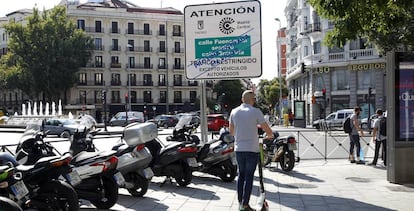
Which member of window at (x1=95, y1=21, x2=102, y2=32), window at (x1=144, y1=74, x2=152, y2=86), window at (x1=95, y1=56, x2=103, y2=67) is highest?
window at (x1=95, y1=21, x2=102, y2=32)

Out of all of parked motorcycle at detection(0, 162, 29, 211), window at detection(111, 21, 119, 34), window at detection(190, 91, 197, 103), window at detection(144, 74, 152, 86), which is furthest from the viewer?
window at detection(190, 91, 197, 103)

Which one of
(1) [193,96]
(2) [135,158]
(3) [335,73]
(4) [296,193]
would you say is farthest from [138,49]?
(2) [135,158]

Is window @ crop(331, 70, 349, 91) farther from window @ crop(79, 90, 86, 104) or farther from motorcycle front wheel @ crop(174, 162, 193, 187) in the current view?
motorcycle front wheel @ crop(174, 162, 193, 187)

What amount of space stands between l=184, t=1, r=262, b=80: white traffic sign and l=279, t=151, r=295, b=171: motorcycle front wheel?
7.19ft

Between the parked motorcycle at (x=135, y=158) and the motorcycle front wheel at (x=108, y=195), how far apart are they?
0.55 metres

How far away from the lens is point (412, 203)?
7.64 metres

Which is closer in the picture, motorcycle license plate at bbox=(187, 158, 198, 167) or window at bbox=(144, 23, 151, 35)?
motorcycle license plate at bbox=(187, 158, 198, 167)

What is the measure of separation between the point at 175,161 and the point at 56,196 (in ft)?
10.8

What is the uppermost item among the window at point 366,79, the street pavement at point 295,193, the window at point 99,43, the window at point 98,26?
the window at point 98,26

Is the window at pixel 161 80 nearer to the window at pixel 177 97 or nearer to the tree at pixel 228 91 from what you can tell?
the window at pixel 177 97

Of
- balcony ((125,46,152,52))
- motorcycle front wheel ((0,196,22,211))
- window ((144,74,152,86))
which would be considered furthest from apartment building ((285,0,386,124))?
motorcycle front wheel ((0,196,22,211))

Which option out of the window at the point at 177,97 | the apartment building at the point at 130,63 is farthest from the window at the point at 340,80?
the window at the point at 177,97

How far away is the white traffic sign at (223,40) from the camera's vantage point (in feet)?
35.3

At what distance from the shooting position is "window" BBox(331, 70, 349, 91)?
48094mm
